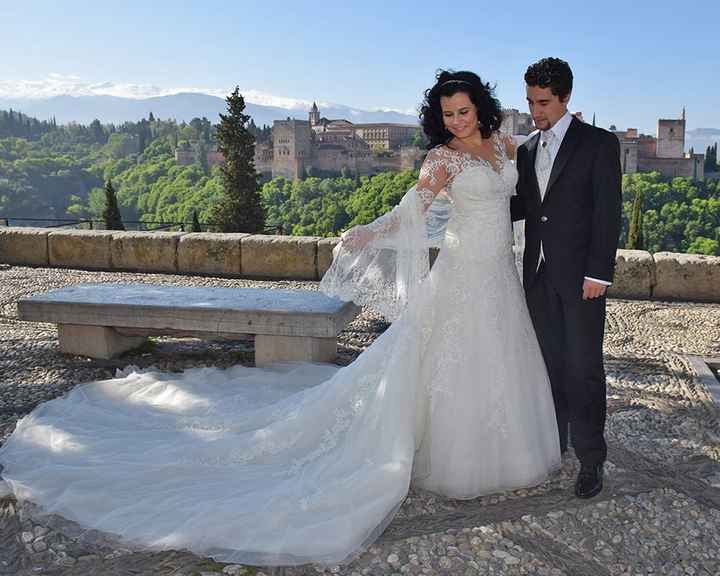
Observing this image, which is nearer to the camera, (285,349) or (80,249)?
(285,349)

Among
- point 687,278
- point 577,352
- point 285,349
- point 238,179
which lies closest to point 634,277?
point 687,278

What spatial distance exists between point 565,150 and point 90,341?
3041mm

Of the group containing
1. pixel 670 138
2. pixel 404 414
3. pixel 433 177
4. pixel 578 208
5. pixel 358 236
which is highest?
pixel 670 138

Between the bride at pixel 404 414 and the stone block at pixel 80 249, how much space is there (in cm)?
450

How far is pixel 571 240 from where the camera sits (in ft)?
8.26

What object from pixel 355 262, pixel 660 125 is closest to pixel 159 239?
pixel 355 262

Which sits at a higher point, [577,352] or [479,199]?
[479,199]

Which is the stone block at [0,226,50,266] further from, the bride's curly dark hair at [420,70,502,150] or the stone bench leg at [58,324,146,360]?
the bride's curly dark hair at [420,70,502,150]

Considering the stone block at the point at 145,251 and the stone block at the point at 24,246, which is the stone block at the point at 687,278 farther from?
the stone block at the point at 24,246

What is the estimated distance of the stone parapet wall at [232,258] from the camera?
589 centimetres

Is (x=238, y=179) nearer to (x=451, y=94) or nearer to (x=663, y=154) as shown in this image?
(x=451, y=94)

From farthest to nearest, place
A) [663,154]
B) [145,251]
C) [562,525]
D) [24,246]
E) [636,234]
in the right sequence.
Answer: [663,154]
[636,234]
[24,246]
[145,251]
[562,525]

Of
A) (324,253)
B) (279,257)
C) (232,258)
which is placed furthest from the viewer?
(232,258)

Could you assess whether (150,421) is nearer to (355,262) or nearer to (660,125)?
(355,262)
